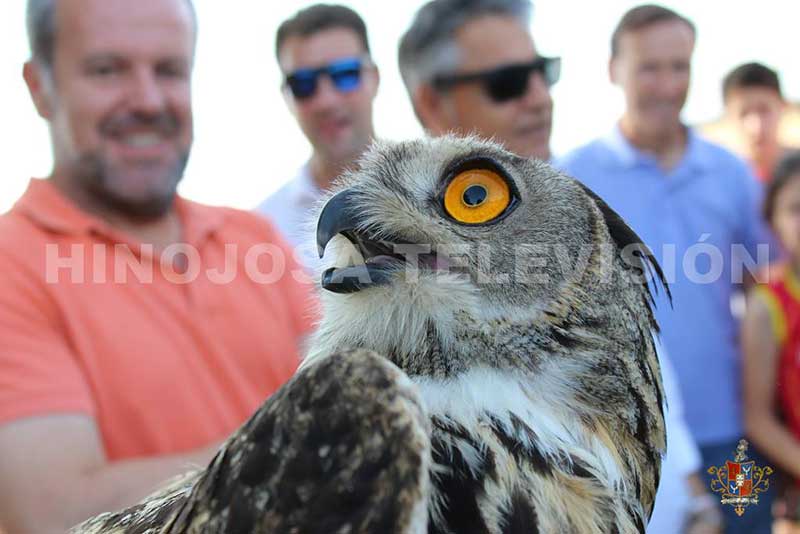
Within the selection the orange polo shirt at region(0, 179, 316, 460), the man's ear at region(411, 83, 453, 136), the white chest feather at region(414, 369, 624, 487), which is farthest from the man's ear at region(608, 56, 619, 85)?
the white chest feather at region(414, 369, 624, 487)

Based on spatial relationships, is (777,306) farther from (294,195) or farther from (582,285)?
(294,195)

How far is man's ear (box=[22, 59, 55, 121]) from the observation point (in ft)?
11.1

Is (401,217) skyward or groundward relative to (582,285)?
skyward

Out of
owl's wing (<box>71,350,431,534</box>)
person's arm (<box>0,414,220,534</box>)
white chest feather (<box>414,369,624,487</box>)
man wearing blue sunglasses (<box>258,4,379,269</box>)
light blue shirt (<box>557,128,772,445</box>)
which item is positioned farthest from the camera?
man wearing blue sunglasses (<box>258,4,379,269</box>)

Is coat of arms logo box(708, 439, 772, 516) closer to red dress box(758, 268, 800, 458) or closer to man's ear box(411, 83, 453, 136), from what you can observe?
red dress box(758, 268, 800, 458)

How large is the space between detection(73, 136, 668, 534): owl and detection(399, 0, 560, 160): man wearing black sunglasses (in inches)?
57.6

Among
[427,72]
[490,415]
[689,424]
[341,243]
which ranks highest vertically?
[427,72]

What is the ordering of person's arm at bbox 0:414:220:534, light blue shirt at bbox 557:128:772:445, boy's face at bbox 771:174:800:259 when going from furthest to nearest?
1. boy's face at bbox 771:174:800:259
2. light blue shirt at bbox 557:128:772:445
3. person's arm at bbox 0:414:220:534

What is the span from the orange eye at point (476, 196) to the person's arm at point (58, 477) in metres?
1.24

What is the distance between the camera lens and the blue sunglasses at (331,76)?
4.55m

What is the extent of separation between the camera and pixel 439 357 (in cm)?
198

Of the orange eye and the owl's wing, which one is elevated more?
the orange eye

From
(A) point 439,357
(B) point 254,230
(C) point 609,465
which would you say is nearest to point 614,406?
(C) point 609,465

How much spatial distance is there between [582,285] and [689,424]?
7.11ft
